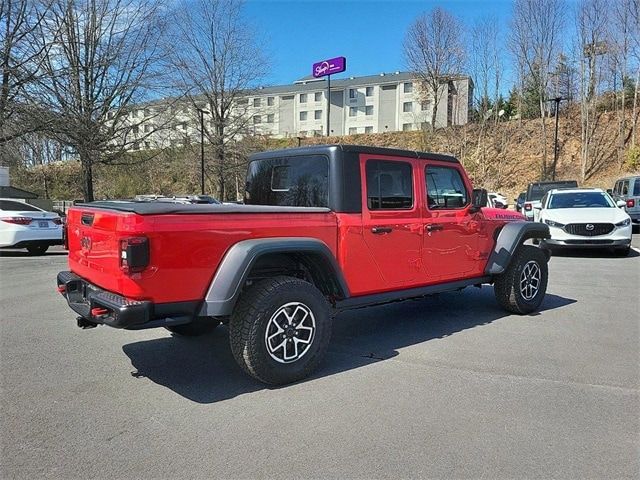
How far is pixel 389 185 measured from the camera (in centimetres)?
495

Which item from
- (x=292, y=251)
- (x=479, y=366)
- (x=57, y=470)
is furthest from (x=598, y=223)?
(x=57, y=470)

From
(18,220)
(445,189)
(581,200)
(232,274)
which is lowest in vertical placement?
(18,220)

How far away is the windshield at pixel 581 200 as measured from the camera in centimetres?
1248

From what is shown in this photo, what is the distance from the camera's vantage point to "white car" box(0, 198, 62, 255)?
12365 mm

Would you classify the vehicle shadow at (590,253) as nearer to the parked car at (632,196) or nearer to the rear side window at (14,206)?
the parked car at (632,196)

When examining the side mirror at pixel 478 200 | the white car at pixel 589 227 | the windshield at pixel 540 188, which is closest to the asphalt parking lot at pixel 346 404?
the side mirror at pixel 478 200

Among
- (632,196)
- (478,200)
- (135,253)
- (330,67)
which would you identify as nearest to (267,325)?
(135,253)

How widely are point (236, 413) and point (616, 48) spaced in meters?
42.5

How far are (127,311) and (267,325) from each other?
104cm

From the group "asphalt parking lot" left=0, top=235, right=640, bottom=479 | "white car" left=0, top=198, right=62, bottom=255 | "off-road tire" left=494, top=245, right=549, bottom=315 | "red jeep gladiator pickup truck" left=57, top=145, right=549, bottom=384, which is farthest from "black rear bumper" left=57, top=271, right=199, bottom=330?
"white car" left=0, top=198, right=62, bottom=255

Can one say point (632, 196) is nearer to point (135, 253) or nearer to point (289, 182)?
point (289, 182)

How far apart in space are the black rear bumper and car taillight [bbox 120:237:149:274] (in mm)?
251

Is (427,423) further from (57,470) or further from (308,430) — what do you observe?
(57,470)

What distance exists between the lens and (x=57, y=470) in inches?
110
